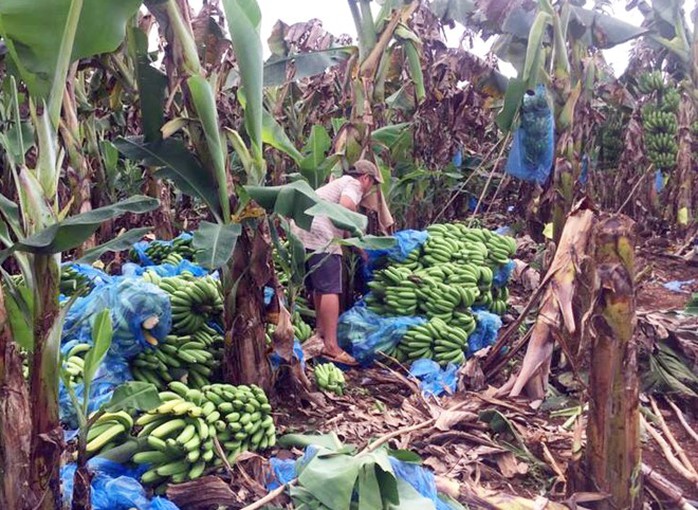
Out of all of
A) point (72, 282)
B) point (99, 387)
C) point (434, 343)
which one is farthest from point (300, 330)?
point (99, 387)

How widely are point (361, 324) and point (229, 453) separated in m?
1.63

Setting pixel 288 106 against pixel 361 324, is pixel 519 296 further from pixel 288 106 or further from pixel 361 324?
pixel 288 106

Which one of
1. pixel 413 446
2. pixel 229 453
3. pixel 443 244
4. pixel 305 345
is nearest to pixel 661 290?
pixel 443 244

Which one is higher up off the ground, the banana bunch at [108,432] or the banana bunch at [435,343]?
the banana bunch at [108,432]

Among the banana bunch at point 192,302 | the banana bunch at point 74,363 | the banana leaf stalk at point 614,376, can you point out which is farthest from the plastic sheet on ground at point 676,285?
the banana bunch at point 74,363

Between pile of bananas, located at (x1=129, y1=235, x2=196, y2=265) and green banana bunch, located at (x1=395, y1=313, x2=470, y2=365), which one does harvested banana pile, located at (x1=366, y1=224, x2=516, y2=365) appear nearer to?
green banana bunch, located at (x1=395, y1=313, x2=470, y2=365)

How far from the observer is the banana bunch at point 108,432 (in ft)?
6.45

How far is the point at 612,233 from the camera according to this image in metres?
1.82

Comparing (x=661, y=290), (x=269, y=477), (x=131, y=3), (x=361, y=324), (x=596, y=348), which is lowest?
(x=661, y=290)

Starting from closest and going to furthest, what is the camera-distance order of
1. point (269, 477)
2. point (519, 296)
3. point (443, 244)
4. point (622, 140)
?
point (269, 477) → point (443, 244) → point (519, 296) → point (622, 140)

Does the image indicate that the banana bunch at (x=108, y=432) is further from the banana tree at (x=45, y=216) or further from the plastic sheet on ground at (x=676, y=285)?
the plastic sheet on ground at (x=676, y=285)

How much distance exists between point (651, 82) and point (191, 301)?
22.4 ft

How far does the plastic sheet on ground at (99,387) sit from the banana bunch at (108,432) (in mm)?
146

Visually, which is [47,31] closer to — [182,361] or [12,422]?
[12,422]
